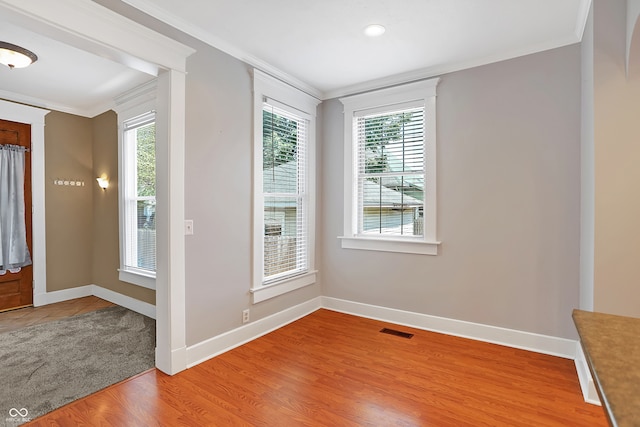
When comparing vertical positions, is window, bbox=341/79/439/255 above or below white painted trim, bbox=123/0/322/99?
below

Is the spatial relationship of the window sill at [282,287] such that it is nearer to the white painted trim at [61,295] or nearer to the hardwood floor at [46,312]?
the hardwood floor at [46,312]

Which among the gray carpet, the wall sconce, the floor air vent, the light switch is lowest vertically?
the floor air vent

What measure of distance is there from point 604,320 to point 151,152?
4.32m

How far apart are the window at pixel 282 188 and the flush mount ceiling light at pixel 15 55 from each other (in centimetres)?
195

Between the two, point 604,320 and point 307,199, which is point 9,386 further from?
point 604,320

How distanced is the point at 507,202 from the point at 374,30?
75.5 inches

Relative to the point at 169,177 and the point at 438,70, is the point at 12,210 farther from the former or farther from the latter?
the point at 438,70

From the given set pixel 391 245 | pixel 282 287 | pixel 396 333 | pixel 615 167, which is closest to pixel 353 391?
pixel 396 333

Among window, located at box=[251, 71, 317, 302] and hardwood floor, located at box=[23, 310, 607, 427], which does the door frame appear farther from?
window, located at box=[251, 71, 317, 302]

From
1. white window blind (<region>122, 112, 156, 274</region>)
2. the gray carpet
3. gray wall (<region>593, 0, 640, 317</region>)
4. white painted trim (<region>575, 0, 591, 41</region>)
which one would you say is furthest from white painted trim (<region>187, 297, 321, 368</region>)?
white painted trim (<region>575, 0, 591, 41</region>)

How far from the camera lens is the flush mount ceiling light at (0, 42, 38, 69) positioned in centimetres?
271

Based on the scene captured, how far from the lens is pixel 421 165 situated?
3.48m

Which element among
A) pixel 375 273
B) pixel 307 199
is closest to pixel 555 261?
pixel 375 273

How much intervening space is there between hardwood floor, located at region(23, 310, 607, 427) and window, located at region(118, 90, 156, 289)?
1.82 m
